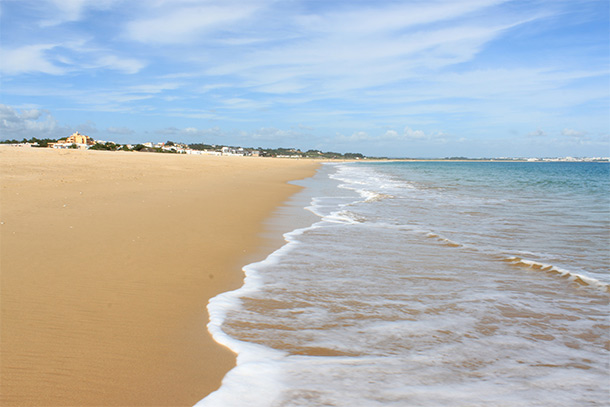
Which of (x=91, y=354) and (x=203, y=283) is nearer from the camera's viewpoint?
(x=91, y=354)

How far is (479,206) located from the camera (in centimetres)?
1399

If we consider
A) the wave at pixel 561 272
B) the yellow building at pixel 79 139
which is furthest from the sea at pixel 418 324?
the yellow building at pixel 79 139

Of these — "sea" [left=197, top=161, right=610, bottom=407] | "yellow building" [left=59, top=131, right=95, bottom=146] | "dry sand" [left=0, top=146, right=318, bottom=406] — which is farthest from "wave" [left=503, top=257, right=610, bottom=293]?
"yellow building" [left=59, top=131, right=95, bottom=146]

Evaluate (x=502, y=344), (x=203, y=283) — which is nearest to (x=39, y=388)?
(x=203, y=283)

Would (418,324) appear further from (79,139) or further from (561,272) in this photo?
(79,139)

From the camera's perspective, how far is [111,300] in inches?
158

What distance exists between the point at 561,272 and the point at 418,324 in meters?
3.05

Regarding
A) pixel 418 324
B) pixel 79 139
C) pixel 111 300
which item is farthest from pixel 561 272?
pixel 79 139

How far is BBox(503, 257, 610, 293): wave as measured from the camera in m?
5.24

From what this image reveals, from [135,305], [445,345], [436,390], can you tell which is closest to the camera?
[436,390]

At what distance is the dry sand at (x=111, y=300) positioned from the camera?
263 centimetres

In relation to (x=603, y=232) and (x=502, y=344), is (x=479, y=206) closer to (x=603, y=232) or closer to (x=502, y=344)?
(x=603, y=232)

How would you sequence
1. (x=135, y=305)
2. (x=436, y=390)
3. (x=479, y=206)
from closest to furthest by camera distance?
(x=436, y=390)
(x=135, y=305)
(x=479, y=206)

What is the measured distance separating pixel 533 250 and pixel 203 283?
536cm
